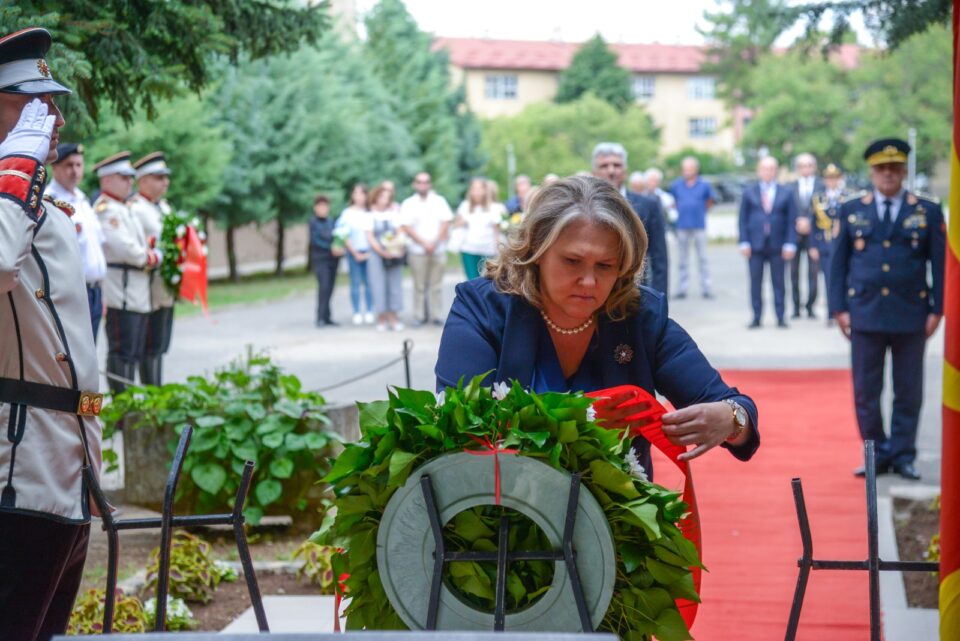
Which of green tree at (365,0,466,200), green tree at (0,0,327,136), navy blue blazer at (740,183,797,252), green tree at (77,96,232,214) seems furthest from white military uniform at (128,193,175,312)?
green tree at (365,0,466,200)

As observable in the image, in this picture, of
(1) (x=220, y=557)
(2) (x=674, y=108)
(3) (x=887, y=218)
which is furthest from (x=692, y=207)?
(2) (x=674, y=108)

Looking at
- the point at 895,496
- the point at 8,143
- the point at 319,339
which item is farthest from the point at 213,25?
the point at 319,339

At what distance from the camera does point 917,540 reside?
7188mm

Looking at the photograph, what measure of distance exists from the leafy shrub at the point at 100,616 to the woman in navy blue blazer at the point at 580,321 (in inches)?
87.3

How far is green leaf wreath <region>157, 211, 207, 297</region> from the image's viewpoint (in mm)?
10703

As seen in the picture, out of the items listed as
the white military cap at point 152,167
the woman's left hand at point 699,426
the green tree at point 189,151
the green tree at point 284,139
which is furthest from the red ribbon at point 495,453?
the green tree at point 284,139

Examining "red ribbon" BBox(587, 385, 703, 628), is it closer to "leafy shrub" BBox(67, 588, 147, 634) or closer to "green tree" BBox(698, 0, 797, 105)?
"leafy shrub" BBox(67, 588, 147, 634)

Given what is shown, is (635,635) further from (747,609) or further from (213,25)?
(213,25)

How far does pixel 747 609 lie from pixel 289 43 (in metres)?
3.55

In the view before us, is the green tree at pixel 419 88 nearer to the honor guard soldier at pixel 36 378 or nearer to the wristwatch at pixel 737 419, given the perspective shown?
the honor guard soldier at pixel 36 378

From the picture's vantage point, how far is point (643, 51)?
106 metres

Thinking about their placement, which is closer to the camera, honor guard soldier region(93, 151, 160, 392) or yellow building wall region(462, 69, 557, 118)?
honor guard soldier region(93, 151, 160, 392)

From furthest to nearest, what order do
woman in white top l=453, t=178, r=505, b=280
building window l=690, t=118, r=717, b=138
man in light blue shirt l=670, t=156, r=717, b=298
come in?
building window l=690, t=118, r=717, b=138, man in light blue shirt l=670, t=156, r=717, b=298, woman in white top l=453, t=178, r=505, b=280

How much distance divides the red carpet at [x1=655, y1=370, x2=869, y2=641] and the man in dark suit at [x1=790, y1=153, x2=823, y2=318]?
7444 mm
